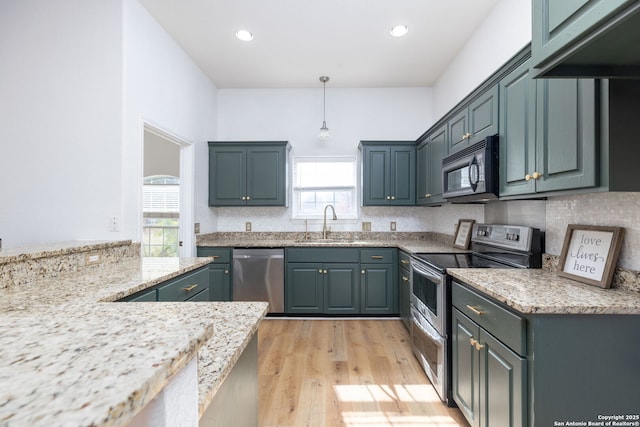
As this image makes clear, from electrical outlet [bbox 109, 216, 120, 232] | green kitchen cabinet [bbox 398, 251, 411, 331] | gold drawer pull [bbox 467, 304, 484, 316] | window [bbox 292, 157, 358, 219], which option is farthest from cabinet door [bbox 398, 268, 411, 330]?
electrical outlet [bbox 109, 216, 120, 232]

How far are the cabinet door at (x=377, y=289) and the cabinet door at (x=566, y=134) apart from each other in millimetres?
2092

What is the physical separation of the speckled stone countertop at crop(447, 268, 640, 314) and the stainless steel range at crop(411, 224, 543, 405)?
0.22 metres

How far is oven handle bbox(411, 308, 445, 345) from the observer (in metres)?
1.99

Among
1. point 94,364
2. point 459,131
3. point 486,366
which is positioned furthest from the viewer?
point 459,131

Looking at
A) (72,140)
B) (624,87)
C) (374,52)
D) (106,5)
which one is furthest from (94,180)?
(624,87)

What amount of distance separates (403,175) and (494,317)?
8.19ft

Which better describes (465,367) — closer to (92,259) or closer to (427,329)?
(427,329)

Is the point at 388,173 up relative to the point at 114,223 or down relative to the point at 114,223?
up

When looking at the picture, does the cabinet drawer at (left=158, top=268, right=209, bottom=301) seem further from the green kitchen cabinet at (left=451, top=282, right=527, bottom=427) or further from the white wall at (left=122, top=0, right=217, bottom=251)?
the green kitchen cabinet at (left=451, top=282, right=527, bottom=427)

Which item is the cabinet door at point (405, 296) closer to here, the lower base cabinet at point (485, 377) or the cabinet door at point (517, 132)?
the lower base cabinet at point (485, 377)

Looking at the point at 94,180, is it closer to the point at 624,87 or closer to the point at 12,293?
the point at 12,293

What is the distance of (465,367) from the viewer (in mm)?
1702

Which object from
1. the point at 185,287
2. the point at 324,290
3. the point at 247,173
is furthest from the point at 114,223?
the point at 324,290

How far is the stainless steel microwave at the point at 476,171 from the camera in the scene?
1.92 meters
